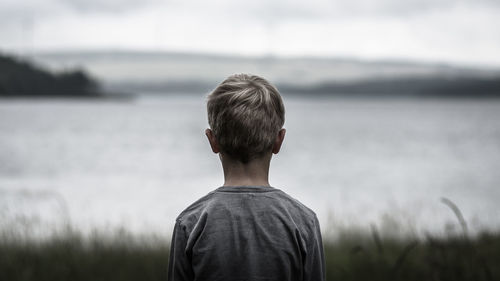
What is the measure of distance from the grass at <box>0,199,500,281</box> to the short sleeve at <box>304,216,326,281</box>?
270 centimetres

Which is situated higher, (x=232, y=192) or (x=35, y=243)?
(x=232, y=192)

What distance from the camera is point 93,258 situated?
6.59 meters

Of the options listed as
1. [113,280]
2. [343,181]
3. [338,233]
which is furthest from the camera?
[343,181]

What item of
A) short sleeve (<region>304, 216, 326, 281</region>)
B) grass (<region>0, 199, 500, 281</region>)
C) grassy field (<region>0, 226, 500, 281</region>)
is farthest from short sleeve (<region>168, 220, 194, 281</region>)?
grassy field (<region>0, 226, 500, 281</region>)

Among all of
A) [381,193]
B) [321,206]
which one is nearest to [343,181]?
[381,193]

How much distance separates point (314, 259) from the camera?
201 centimetres

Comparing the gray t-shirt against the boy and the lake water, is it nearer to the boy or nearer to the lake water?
the boy

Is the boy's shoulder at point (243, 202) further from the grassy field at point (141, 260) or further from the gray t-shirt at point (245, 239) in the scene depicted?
the grassy field at point (141, 260)

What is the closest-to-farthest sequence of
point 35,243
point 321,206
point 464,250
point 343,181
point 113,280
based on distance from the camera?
point 464,250 → point 113,280 → point 35,243 → point 321,206 → point 343,181

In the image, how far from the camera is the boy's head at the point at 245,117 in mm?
1957

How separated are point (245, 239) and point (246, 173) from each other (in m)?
0.25

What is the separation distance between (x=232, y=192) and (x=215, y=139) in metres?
0.22

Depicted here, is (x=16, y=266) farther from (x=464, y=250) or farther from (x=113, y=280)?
(x=464, y=250)

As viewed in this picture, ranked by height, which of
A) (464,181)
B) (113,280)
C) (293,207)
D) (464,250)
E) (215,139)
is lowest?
(464,181)
